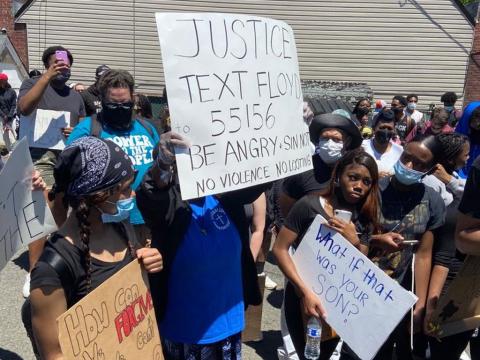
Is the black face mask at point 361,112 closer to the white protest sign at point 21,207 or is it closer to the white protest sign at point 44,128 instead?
the white protest sign at point 44,128

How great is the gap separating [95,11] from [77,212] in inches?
645

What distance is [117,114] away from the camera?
3334 millimetres

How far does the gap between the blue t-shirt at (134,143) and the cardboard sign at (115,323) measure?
1.38 meters

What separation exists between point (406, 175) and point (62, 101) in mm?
3084

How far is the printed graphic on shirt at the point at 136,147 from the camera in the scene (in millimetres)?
3343

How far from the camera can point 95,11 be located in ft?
54.6

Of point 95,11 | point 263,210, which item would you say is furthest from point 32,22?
point 263,210

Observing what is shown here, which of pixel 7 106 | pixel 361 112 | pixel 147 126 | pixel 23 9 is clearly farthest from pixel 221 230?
pixel 23 9

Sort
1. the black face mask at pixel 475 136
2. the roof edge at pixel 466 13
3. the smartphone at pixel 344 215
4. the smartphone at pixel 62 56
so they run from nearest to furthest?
the smartphone at pixel 344 215
the smartphone at pixel 62 56
the black face mask at pixel 475 136
the roof edge at pixel 466 13

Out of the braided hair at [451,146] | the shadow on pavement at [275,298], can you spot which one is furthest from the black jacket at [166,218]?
the shadow on pavement at [275,298]

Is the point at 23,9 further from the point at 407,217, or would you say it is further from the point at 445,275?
the point at 445,275

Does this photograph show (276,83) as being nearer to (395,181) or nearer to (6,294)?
(395,181)

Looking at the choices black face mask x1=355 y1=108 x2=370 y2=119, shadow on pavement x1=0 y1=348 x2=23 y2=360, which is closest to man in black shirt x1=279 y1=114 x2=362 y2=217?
shadow on pavement x1=0 y1=348 x2=23 y2=360

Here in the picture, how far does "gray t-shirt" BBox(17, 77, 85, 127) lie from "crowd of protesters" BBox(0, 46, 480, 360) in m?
0.45
